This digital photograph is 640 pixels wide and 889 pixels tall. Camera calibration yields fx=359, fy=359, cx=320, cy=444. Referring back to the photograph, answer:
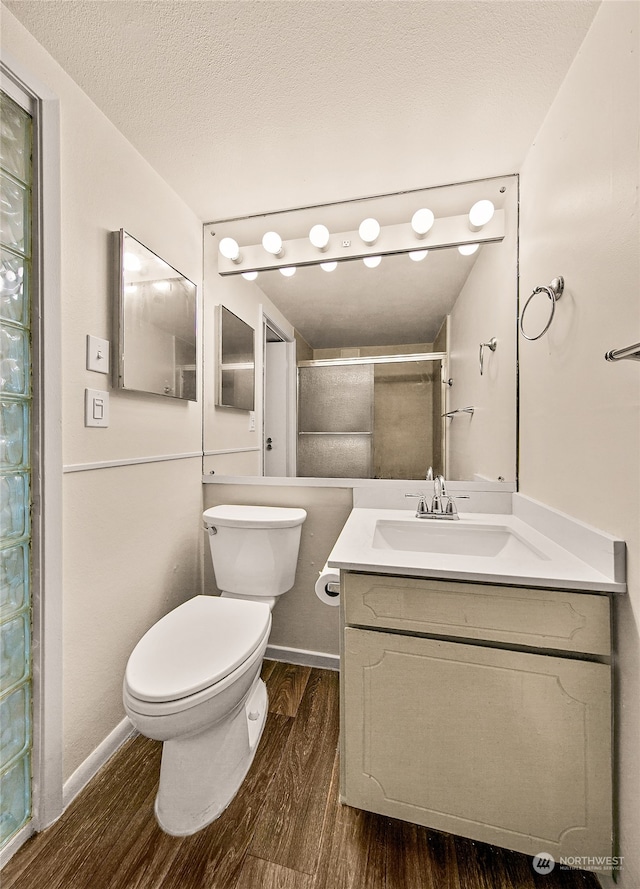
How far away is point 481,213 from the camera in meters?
1.39

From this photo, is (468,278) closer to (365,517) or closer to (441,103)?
(441,103)

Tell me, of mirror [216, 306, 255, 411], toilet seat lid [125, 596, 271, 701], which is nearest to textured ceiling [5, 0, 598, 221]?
mirror [216, 306, 255, 411]

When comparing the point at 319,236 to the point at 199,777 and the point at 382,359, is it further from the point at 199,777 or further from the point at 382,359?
the point at 199,777

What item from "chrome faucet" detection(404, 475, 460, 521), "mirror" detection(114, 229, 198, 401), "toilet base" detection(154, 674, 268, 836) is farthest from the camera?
"chrome faucet" detection(404, 475, 460, 521)

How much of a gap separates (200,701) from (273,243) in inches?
67.1

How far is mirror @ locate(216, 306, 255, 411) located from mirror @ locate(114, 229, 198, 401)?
0.14m

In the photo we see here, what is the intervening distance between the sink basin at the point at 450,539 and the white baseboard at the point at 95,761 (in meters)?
1.10

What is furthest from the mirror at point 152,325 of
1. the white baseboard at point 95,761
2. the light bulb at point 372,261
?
the white baseboard at point 95,761

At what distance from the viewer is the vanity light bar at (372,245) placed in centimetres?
143

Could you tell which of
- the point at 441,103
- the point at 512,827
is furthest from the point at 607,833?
the point at 441,103

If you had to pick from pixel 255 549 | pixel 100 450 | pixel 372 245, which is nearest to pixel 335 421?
pixel 255 549

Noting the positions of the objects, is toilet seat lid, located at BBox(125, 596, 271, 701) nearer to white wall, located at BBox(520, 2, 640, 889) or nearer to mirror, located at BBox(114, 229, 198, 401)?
mirror, located at BBox(114, 229, 198, 401)

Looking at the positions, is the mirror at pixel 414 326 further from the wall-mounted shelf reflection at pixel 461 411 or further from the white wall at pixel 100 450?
the white wall at pixel 100 450

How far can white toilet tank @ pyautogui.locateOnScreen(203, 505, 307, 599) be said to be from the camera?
4.79 feet
